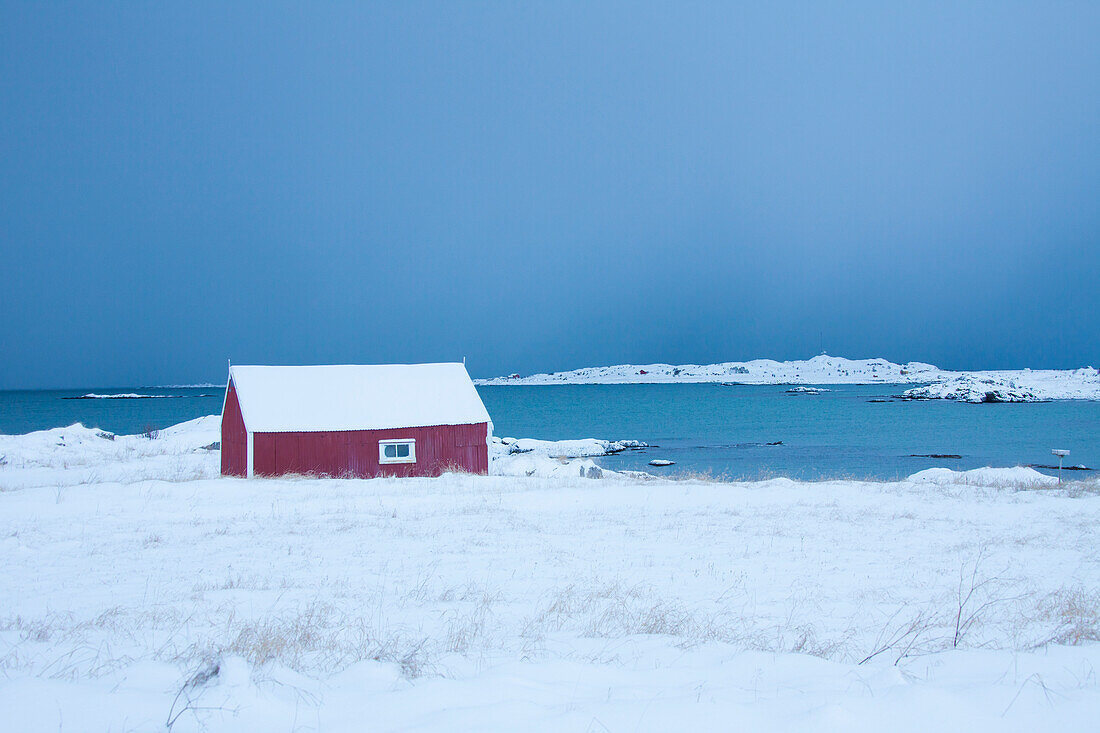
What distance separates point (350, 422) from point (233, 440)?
5.07 meters

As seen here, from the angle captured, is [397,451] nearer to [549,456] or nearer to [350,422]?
[350,422]

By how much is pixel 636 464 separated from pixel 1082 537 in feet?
105

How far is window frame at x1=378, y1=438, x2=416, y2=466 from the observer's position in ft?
86.6

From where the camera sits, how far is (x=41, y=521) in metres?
15.5

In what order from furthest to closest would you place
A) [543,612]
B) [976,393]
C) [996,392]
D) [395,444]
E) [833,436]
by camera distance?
[976,393] < [996,392] < [833,436] < [395,444] < [543,612]

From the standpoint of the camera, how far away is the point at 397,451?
26.8 meters

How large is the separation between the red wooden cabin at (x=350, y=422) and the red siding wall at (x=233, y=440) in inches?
1.5

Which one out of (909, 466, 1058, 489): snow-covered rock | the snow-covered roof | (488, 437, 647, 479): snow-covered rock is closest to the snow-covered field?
(909, 466, 1058, 489): snow-covered rock

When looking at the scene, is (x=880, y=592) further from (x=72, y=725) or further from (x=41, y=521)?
(x=41, y=521)

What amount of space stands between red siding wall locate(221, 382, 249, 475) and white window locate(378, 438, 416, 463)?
4.73m

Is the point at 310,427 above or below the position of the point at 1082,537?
above

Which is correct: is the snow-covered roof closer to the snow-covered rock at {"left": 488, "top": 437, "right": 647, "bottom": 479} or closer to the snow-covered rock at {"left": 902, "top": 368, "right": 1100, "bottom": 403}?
the snow-covered rock at {"left": 488, "top": 437, "right": 647, "bottom": 479}

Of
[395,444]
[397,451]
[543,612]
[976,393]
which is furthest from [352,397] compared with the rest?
[976,393]

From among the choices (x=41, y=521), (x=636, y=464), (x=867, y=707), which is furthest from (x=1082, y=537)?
(x=636, y=464)
